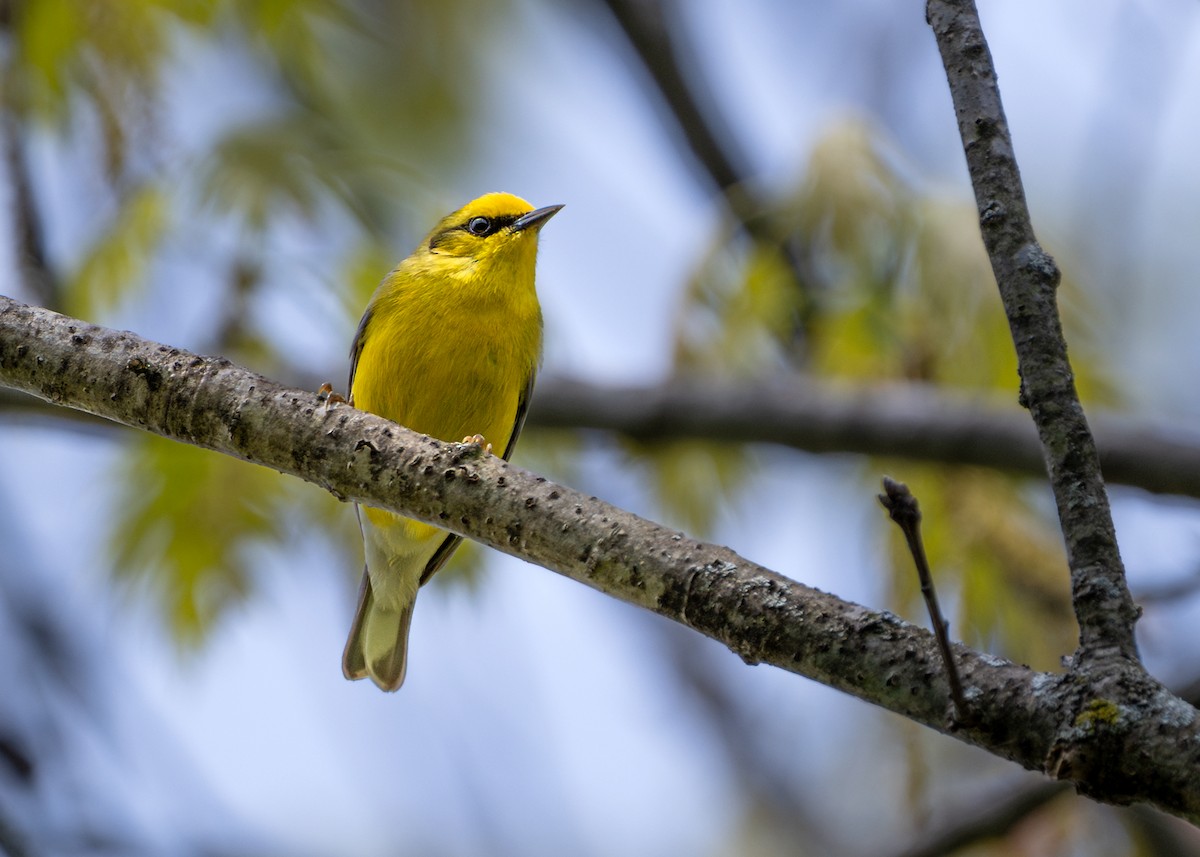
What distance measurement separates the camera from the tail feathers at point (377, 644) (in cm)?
551

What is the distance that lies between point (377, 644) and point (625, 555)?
11.0ft

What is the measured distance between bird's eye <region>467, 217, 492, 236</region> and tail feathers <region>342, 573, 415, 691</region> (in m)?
1.77

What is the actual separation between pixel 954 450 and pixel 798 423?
0.72m

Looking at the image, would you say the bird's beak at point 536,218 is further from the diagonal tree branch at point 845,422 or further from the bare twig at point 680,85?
the bare twig at point 680,85

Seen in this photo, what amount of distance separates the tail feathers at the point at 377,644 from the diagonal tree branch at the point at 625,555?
8.68 ft

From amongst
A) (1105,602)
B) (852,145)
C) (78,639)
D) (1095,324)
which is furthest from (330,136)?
(1105,602)

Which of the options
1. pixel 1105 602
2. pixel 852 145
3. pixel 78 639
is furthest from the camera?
pixel 78 639

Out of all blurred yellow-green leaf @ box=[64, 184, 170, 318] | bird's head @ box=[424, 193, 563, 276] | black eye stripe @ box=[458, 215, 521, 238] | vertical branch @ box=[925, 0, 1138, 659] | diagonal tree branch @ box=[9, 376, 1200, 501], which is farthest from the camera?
black eye stripe @ box=[458, 215, 521, 238]

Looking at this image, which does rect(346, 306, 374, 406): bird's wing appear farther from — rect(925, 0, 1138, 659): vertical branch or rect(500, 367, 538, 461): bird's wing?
rect(925, 0, 1138, 659): vertical branch

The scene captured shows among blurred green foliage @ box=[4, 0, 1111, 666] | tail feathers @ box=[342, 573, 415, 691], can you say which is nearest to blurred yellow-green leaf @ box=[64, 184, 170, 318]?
blurred green foliage @ box=[4, 0, 1111, 666]

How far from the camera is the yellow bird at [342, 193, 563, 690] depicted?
16.6 feet

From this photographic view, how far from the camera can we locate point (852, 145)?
563 cm

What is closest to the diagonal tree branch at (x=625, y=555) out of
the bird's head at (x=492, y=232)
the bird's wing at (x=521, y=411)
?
the bird's wing at (x=521, y=411)

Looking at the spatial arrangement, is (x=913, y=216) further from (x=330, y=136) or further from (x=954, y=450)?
(x=330, y=136)
